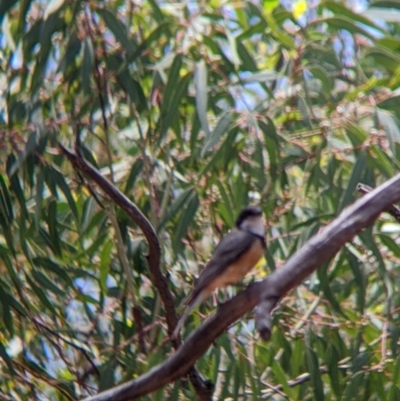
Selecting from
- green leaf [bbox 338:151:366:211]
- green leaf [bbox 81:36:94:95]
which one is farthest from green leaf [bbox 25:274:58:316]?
green leaf [bbox 338:151:366:211]

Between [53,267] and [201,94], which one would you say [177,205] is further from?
[53,267]

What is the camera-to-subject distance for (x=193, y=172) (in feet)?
10.2

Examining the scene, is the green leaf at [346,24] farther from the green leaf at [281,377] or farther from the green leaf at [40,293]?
the green leaf at [40,293]

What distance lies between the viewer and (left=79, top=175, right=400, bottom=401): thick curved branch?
1.98 m

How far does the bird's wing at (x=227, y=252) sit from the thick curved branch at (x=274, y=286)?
530 mm

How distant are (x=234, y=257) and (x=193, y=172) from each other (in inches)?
21.1

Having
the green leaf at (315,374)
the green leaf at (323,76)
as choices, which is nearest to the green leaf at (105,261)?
the green leaf at (315,374)

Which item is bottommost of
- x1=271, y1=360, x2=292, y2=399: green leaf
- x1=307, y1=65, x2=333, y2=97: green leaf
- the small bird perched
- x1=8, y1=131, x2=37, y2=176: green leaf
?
x1=271, y1=360, x2=292, y2=399: green leaf

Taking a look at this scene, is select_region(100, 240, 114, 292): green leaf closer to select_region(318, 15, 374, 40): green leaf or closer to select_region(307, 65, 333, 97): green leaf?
select_region(307, 65, 333, 97): green leaf

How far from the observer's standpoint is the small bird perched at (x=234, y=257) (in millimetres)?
2565

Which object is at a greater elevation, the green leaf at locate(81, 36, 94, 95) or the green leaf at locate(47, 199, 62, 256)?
the green leaf at locate(81, 36, 94, 95)

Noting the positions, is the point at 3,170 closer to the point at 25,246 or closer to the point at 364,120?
the point at 25,246

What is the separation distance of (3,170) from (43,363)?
699 millimetres

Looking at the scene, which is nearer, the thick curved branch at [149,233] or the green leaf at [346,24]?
the thick curved branch at [149,233]
